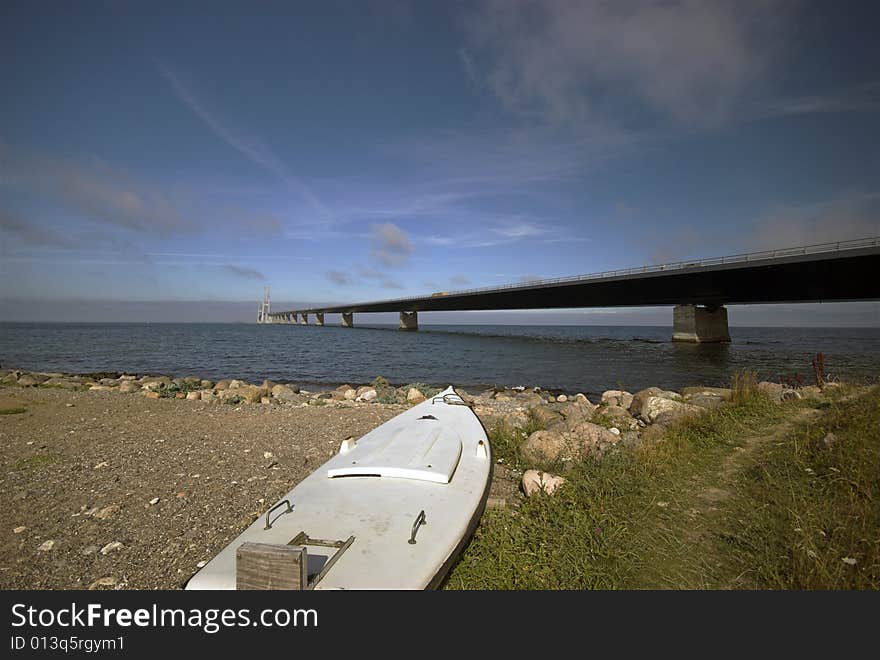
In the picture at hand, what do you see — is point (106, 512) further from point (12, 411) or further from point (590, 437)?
point (12, 411)

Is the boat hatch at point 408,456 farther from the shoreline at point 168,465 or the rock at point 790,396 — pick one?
the rock at point 790,396

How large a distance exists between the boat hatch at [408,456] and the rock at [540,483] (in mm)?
1062

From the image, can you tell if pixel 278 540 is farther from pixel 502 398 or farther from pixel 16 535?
pixel 502 398

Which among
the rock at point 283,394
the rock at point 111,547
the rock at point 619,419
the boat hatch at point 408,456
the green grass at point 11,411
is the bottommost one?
the rock at point 283,394

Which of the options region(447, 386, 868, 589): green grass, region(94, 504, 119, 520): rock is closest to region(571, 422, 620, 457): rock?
region(447, 386, 868, 589): green grass

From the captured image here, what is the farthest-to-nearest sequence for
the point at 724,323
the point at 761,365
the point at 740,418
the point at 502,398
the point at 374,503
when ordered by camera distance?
1. the point at 724,323
2. the point at 761,365
3. the point at 502,398
4. the point at 740,418
5. the point at 374,503

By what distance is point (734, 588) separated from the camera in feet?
10.7

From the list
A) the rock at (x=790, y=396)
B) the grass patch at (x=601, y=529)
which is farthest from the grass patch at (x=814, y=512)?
the rock at (x=790, y=396)

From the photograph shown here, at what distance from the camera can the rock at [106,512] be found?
5359 millimetres

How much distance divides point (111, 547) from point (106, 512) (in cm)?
117

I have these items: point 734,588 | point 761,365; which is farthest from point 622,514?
point 761,365

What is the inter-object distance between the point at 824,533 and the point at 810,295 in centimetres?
5604

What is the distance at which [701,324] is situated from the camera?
59156mm

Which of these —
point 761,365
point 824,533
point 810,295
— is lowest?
point 761,365
